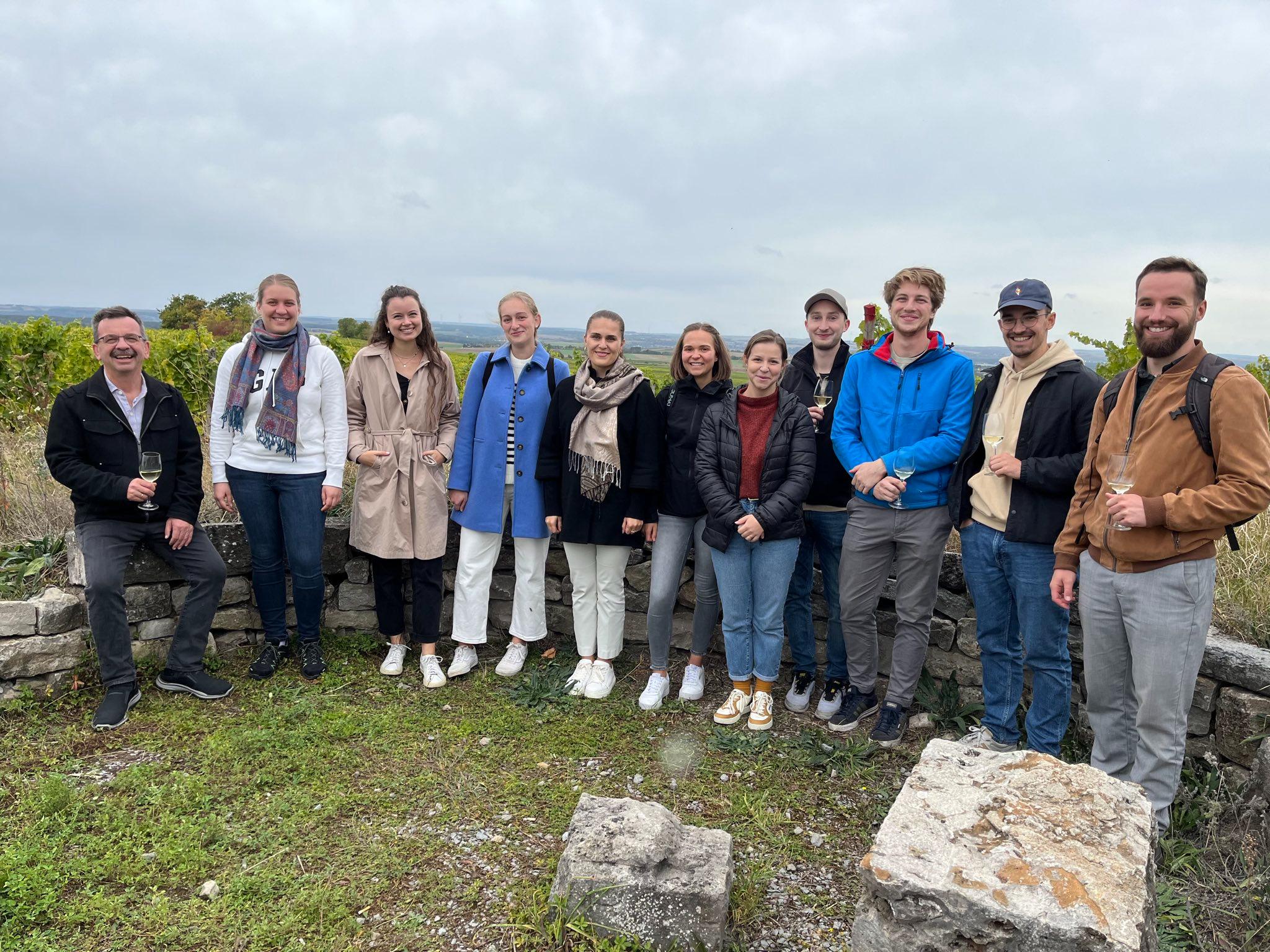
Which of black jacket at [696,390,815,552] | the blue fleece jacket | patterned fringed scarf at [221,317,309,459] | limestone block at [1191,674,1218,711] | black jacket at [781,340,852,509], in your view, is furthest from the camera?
patterned fringed scarf at [221,317,309,459]

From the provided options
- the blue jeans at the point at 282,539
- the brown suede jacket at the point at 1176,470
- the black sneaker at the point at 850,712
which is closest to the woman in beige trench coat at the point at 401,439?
the blue jeans at the point at 282,539

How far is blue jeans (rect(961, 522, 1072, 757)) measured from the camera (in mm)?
3771

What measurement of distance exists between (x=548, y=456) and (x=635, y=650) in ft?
5.27

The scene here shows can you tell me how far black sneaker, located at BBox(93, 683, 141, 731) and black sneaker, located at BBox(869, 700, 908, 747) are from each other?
410 cm

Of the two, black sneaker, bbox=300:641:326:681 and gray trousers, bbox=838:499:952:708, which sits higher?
gray trousers, bbox=838:499:952:708

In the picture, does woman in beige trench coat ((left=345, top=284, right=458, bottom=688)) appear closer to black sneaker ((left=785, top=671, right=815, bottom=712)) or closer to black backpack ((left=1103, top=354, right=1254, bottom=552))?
black sneaker ((left=785, top=671, right=815, bottom=712))

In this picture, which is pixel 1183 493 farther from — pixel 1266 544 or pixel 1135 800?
pixel 1266 544

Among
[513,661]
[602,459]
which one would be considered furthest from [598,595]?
[602,459]

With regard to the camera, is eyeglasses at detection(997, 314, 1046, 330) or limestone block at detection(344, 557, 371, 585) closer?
eyeglasses at detection(997, 314, 1046, 330)

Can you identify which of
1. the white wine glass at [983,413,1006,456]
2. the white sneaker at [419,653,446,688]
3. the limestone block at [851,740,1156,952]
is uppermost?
the white wine glass at [983,413,1006,456]

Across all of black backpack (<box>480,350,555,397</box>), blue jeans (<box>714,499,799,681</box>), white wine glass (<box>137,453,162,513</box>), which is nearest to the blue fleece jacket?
blue jeans (<box>714,499,799,681</box>)

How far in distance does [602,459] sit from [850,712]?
1989 millimetres

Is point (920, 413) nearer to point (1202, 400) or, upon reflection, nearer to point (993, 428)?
A: point (993, 428)

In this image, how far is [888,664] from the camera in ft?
16.6
